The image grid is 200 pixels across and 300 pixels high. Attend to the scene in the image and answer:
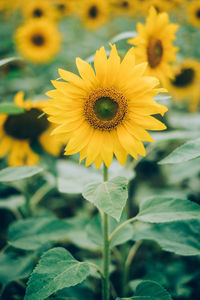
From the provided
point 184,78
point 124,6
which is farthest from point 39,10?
point 184,78

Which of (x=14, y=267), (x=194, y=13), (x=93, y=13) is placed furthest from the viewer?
(x=93, y=13)

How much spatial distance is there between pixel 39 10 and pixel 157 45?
2.47 meters

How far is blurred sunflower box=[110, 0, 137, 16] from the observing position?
310 cm

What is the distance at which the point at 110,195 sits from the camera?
882mm

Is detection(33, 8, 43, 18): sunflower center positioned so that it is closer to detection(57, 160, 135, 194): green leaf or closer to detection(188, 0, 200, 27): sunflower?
detection(188, 0, 200, 27): sunflower

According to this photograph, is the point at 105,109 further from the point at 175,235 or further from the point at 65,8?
the point at 65,8

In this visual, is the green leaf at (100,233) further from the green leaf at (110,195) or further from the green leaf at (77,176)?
the green leaf at (110,195)

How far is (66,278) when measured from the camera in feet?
3.11

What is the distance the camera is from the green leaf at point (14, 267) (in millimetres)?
1307

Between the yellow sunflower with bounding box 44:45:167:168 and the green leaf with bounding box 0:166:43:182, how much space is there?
20 cm

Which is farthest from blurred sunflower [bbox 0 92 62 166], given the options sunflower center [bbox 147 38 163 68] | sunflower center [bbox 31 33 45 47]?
sunflower center [bbox 31 33 45 47]

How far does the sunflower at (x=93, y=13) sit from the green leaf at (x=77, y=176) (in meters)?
2.33

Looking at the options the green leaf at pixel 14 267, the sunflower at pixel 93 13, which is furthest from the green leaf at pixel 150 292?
the sunflower at pixel 93 13

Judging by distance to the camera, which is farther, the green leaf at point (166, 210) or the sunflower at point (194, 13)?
the sunflower at point (194, 13)
